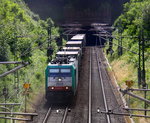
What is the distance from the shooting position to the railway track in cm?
1669

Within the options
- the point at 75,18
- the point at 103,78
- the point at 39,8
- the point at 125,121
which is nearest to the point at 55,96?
the point at 125,121

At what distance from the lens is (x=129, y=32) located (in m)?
40.0

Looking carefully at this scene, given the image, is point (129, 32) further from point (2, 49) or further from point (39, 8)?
point (39, 8)

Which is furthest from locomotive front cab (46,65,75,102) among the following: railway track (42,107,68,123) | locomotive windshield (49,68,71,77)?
railway track (42,107,68,123)

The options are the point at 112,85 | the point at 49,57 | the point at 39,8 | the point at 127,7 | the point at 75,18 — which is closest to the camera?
the point at 112,85

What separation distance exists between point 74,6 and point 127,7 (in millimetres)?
10064

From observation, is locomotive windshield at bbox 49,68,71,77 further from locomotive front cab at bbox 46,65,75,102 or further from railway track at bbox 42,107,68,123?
railway track at bbox 42,107,68,123

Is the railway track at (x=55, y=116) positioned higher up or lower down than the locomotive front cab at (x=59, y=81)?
lower down

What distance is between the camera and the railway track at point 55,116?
16.7m

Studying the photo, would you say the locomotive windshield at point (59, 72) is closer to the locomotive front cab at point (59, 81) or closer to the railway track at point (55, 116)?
the locomotive front cab at point (59, 81)

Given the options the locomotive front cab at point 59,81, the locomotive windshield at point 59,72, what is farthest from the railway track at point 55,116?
the locomotive windshield at point 59,72

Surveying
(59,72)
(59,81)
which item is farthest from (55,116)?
(59,72)

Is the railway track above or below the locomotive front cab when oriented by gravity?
below

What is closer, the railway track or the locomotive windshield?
the railway track
